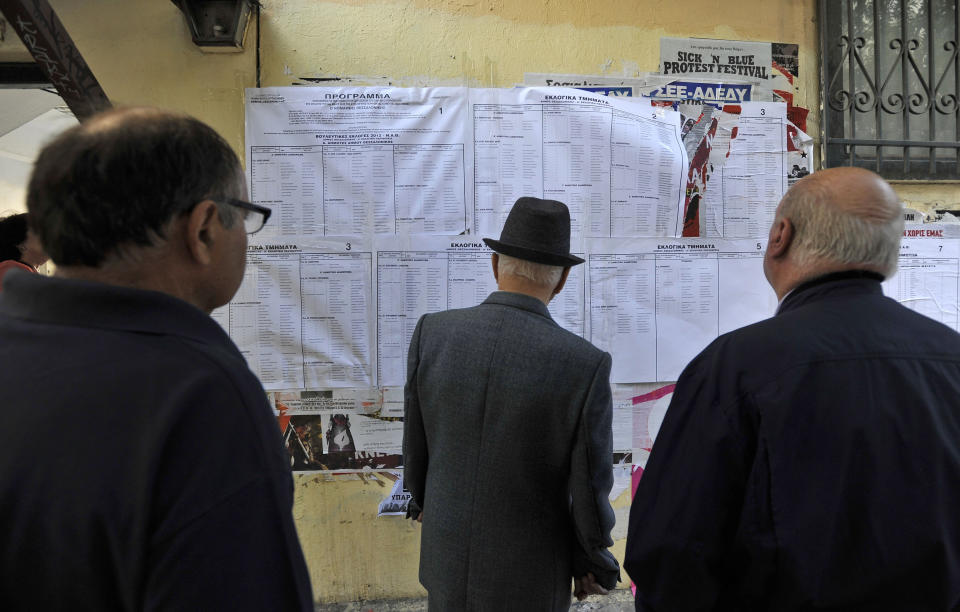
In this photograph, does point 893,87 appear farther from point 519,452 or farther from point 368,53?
point 519,452

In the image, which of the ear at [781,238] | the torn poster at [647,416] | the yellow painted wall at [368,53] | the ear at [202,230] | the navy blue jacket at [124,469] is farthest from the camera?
the torn poster at [647,416]

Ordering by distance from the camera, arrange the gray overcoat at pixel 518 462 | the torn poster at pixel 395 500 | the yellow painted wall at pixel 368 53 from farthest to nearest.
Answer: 1. the torn poster at pixel 395 500
2. the yellow painted wall at pixel 368 53
3. the gray overcoat at pixel 518 462

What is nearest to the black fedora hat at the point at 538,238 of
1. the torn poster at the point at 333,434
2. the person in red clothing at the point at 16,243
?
the torn poster at the point at 333,434

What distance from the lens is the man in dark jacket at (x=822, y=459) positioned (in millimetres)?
1231

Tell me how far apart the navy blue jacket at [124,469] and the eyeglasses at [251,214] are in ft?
0.73

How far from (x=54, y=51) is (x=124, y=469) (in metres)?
2.03

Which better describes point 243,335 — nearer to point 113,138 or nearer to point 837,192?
point 113,138

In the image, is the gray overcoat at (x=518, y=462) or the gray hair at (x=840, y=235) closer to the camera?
the gray hair at (x=840, y=235)

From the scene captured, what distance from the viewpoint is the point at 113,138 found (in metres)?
0.83

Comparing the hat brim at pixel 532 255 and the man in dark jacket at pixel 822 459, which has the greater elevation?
the hat brim at pixel 532 255

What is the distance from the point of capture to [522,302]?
1.91 m

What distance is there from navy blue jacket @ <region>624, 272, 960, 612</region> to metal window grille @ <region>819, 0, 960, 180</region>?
2202mm

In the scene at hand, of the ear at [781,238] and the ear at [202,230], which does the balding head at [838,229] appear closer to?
the ear at [781,238]

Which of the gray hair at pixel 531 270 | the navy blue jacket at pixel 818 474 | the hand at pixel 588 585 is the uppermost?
the gray hair at pixel 531 270
